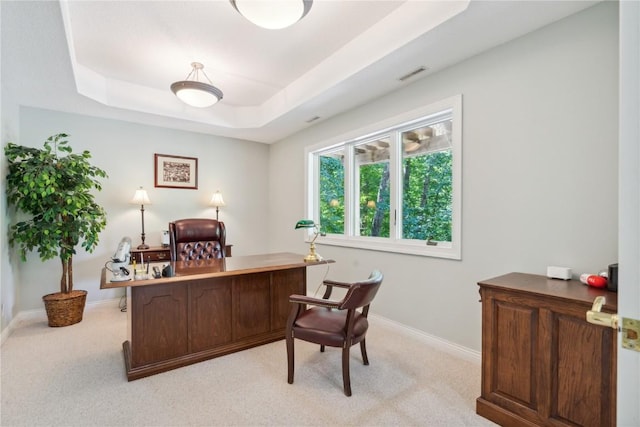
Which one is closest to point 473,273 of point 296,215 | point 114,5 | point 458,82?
point 458,82

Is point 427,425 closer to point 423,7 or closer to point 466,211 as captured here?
point 466,211

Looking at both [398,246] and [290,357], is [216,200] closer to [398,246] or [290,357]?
[398,246]

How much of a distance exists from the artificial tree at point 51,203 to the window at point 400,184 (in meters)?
2.83

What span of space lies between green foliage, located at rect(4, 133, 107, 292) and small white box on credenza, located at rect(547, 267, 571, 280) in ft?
14.1

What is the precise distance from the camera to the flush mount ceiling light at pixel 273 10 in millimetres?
1758

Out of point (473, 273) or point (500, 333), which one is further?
point (473, 273)

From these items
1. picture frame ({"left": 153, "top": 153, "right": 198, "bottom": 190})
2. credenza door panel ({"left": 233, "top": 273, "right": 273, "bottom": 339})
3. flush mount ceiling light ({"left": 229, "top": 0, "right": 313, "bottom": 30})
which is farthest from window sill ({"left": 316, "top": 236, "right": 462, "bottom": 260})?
picture frame ({"left": 153, "top": 153, "right": 198, "bottom": 190})

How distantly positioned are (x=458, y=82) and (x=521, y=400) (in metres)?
2.40

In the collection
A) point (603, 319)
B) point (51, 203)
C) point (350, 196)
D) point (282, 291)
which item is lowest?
point (282, 291)

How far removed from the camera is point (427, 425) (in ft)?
Answer: 5.85

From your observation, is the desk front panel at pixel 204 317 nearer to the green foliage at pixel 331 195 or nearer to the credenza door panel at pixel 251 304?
the credenza door panel at pixel 251 304

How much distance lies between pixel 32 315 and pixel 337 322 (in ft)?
12.6

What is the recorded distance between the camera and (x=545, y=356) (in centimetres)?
161

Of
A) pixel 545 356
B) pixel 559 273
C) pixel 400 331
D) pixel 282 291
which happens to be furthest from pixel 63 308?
pixel 559 273
